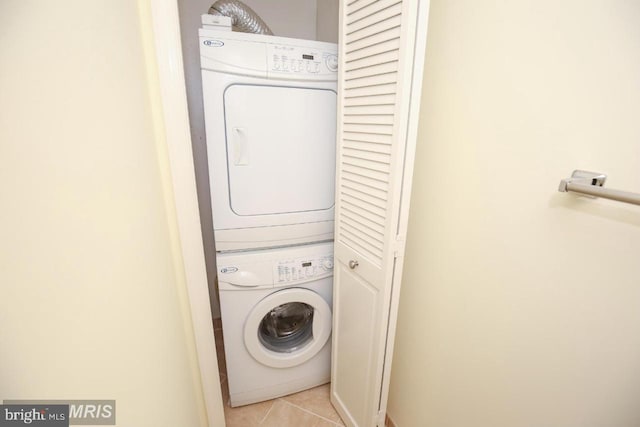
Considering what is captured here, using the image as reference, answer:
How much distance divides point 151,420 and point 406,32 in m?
1.23

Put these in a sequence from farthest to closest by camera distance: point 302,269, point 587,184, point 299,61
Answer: point 302,269 → point 299,61 → point 587,184

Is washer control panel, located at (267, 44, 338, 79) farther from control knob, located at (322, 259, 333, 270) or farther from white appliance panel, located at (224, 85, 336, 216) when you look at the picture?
control knob, located at (322, 259, 333, 270)

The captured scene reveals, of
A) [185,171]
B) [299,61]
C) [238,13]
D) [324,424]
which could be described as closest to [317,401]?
[324,424]

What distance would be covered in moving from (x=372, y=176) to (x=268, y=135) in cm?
56

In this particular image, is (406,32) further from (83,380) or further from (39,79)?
(83,380)

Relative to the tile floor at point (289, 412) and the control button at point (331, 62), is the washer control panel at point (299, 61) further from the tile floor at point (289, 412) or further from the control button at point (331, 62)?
the tile floor at point (289, 412)

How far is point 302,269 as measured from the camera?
4.91ft

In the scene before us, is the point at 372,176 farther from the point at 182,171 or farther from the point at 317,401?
the point at 317,401

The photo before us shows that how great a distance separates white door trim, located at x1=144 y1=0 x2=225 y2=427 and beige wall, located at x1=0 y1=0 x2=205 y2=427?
8 cm

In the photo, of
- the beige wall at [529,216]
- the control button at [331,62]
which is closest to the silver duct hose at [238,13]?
the control button at [331,62]

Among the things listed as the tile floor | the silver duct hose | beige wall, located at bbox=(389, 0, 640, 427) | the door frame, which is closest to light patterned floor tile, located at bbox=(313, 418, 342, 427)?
the tile floor

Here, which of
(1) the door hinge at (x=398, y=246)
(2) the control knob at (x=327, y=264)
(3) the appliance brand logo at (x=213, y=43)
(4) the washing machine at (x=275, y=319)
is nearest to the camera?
(1) the door hinge at (x=398, y=246)

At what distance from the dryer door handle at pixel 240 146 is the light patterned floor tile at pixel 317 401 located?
1.46 metres

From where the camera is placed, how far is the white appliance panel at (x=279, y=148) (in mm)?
1283
